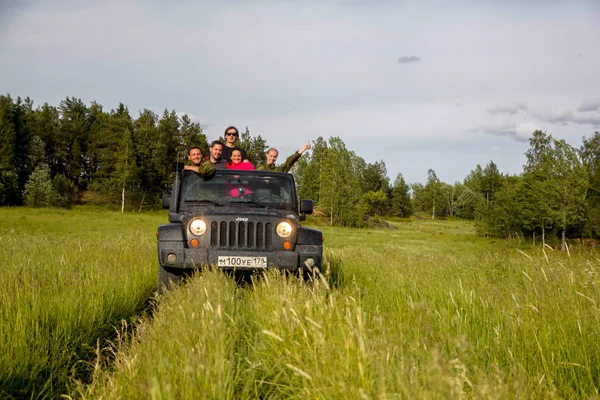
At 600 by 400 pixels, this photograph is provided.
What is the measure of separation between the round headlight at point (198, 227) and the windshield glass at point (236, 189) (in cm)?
111

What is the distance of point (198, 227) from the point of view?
6.21 m

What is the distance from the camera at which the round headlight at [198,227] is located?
20.3 feet

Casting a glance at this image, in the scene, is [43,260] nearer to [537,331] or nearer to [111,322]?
[111,322]

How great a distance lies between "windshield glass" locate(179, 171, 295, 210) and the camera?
7.38 meters

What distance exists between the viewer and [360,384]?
2.09 metres

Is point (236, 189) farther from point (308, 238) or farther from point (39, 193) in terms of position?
point (39, 193)

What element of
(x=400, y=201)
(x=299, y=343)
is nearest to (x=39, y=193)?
(x=299, y=343)

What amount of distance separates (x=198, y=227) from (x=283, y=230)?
1203 mm

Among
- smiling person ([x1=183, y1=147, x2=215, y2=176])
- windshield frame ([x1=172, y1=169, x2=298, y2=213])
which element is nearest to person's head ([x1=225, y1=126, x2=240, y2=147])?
smiling person ([x1=183, y1=147, x2=215, y2=176])

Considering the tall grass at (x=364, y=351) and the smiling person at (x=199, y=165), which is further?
the smiling person at (x=199, y=165)

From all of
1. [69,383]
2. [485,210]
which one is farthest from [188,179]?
[485,210]

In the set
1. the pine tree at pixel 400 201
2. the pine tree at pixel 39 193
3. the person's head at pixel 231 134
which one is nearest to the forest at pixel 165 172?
the pine tree at pixel 39 193

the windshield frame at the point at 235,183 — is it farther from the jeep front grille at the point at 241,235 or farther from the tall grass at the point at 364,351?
the tall grass at the point at 364,351

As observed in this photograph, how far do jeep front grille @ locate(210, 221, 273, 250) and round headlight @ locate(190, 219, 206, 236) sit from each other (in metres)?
0.11
